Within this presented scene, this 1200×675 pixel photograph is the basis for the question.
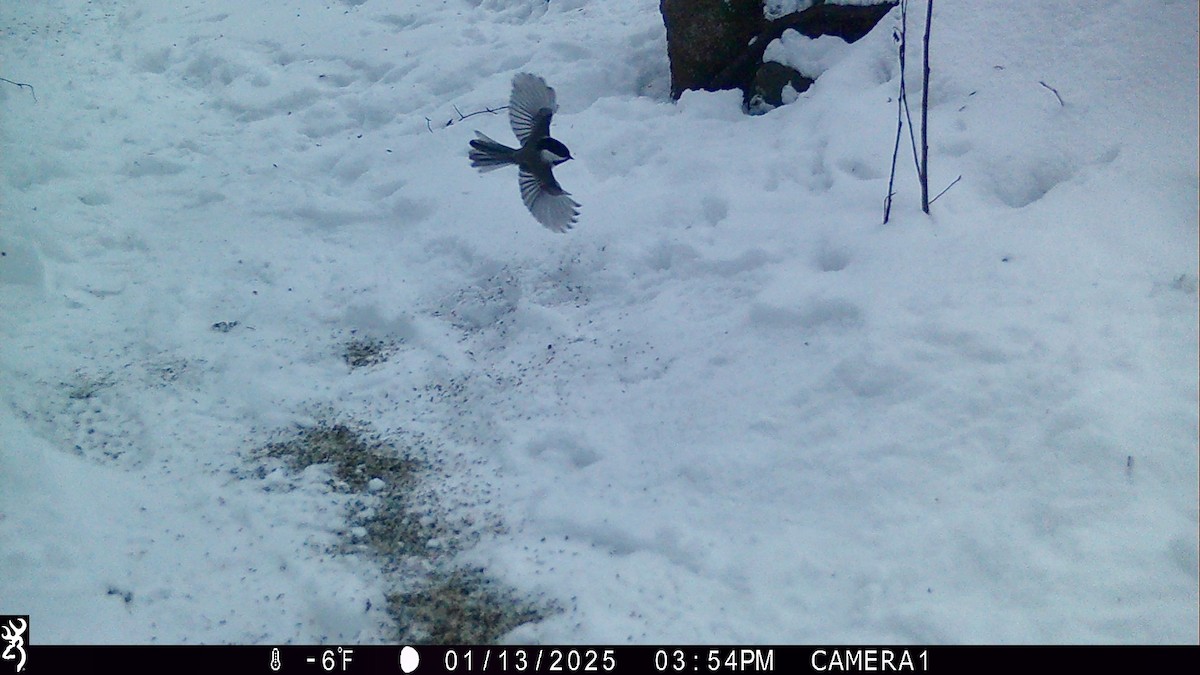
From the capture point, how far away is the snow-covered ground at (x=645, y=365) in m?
2.08

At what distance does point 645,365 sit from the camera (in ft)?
9.25

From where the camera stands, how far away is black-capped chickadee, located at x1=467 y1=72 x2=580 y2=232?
110 inches

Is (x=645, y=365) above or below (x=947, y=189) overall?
below

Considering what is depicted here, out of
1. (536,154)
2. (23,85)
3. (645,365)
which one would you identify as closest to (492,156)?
(536,154)

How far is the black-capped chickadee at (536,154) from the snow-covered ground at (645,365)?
439 millimetres

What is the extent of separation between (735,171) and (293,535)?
2017mm

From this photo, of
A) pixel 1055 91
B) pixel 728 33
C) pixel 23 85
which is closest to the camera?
pixel 1055 91

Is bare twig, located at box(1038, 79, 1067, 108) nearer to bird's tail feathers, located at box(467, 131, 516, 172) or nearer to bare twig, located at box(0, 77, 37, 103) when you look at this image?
bird's tail feathers, located at box(467, 131, 516, 172)

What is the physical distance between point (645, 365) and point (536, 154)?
0.75 meters

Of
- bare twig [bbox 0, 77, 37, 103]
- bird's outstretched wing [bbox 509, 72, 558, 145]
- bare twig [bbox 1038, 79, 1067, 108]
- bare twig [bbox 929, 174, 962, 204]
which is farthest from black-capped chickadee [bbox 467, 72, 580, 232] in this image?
bare twig [bbox 0, 77, 37, 103]

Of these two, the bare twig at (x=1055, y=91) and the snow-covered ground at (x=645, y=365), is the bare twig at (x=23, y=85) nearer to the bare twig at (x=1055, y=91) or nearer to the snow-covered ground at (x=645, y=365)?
the snow-covered ground at (x=645, y=365)

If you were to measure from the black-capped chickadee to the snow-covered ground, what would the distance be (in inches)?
17.3

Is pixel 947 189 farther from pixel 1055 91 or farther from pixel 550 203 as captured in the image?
pixel 550 203
